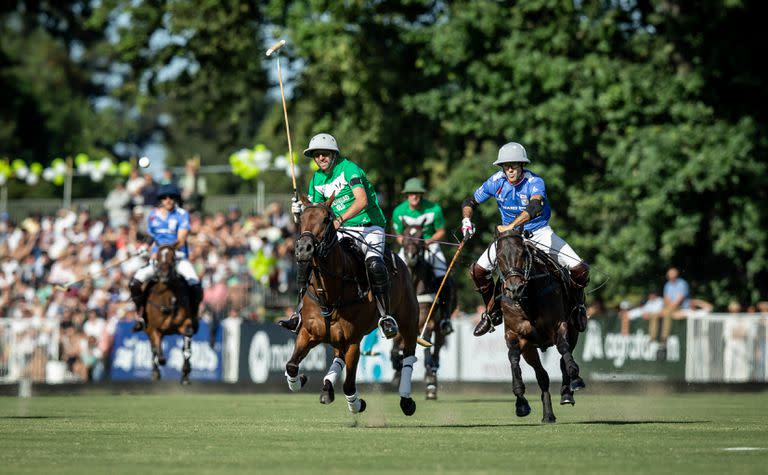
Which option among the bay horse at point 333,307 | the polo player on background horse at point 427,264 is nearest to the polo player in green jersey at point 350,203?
the bay horse at point 333,307

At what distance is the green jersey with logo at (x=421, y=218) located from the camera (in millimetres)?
20266

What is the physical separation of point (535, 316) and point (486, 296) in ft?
2.35

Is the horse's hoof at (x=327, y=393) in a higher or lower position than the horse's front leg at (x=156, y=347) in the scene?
lower

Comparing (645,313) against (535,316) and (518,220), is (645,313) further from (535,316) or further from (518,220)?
(518,220)

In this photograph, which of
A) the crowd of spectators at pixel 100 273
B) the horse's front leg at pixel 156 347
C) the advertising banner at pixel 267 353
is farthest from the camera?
the crowd of spectators at pixel 100 273

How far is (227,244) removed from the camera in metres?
30.8

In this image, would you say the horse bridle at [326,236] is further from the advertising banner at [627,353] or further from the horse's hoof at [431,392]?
the advertising banner at [627,353]

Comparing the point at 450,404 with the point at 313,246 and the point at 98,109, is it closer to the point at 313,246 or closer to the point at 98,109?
the point at 313,246

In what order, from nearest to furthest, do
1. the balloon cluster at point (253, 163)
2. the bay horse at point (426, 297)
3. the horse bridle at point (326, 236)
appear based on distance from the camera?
the horse bridle at point (326, 236), the bay horse at point (426, 297), the balloon cluster at point (253, 163)

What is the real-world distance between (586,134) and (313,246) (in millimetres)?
18423

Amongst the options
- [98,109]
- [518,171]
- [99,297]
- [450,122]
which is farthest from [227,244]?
[98,109]

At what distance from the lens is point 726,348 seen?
2595 centimetres

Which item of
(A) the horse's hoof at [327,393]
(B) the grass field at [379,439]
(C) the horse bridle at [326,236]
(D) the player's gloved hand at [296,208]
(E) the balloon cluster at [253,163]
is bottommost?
(B) the grass field at [379,439]

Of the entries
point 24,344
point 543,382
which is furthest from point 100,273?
point 543,382
